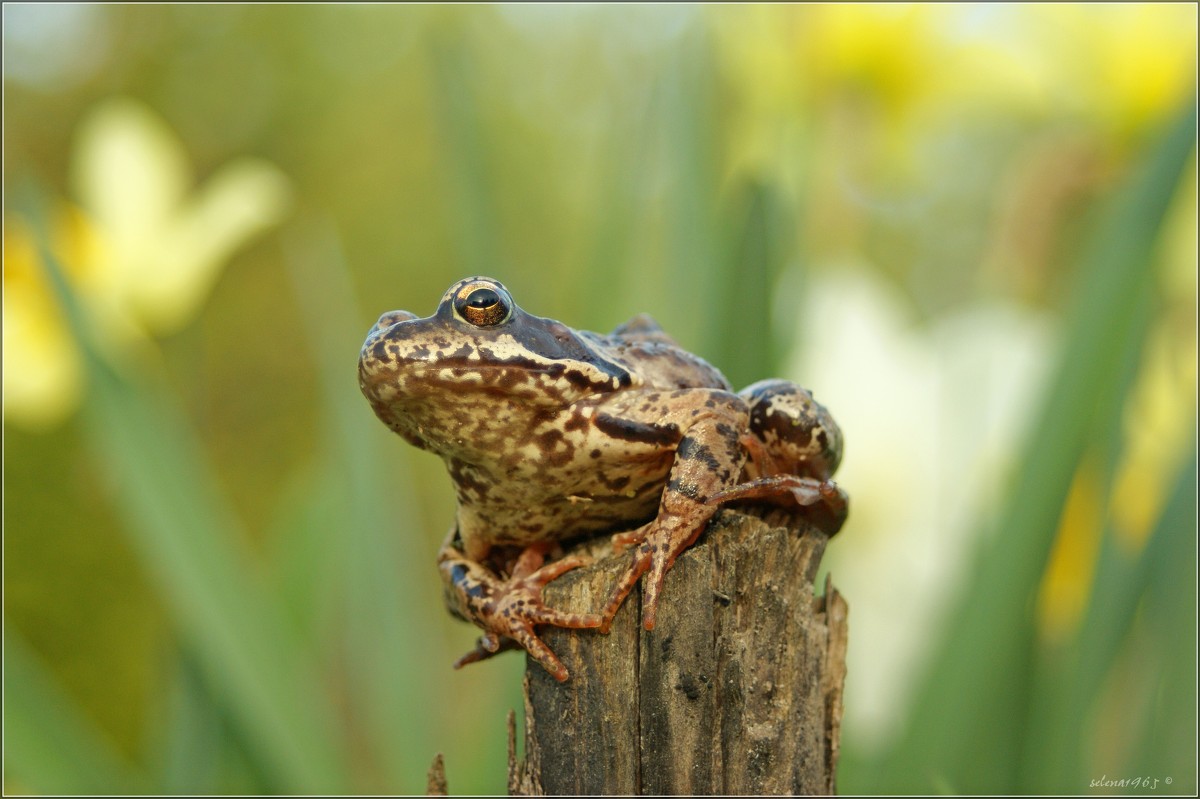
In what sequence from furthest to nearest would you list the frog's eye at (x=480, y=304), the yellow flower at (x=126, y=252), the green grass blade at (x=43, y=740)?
the yellow flower at (x=126, y=252) < the green grass blade at (x=43, y=740) < the frog's eye at (x=480, y=304)

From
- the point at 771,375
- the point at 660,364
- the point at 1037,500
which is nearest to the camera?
the point at 660,364

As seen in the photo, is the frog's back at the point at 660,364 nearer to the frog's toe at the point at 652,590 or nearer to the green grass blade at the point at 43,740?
the frog's toe at the point at 652,590

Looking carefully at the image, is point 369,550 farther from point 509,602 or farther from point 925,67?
point 925,67

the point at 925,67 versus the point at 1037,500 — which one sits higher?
the point at 925,67

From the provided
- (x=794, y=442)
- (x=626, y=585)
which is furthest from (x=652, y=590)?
(x=794, y=442)

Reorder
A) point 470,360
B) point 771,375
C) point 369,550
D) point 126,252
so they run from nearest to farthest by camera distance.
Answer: point 470,360, point 771,375, point 369,550, point 126,252

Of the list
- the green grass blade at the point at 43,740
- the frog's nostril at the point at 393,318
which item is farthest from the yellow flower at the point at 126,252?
the frog's nostril at the point at 393,318

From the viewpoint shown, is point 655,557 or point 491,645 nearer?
point 655,557

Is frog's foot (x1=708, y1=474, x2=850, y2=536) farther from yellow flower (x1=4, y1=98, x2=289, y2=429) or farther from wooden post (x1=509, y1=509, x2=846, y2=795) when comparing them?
yellow flower (x1=4, y1=98, x2=289, y2=429)
